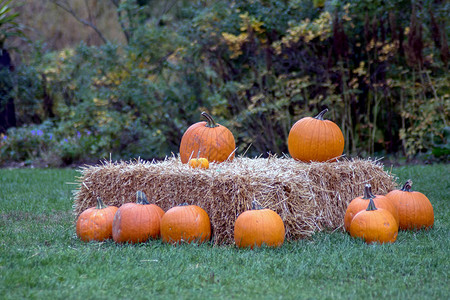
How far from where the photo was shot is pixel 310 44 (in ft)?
27.2

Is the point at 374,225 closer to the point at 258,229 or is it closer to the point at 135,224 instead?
the point at 258,229

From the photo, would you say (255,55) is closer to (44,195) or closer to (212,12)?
(212,12)

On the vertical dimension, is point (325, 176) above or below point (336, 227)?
above

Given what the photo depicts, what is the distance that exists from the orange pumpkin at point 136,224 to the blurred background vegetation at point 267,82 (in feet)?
14.7

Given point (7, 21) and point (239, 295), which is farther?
point (7, 21)

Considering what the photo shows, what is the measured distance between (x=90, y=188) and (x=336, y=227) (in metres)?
2.16

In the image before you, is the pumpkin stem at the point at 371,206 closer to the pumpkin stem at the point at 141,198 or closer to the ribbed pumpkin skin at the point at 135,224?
the ribbed pumpkin skin at the point at 135,224

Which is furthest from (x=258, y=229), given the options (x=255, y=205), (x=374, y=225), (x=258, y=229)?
(x=374, y=225)

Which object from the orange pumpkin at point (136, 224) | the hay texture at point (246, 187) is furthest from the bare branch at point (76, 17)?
the orange pumpkin at point (136, 224)

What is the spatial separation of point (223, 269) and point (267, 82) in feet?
19.6

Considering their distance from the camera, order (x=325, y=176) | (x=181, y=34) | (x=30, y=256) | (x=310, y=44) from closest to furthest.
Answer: (x=30, y=256) → (x=325, y=176) → (x=310, y=44) → (x=181, y=34)

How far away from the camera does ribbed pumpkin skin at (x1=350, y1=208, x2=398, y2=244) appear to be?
11.3ft

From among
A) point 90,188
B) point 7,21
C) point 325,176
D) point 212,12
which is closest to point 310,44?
point 212,12

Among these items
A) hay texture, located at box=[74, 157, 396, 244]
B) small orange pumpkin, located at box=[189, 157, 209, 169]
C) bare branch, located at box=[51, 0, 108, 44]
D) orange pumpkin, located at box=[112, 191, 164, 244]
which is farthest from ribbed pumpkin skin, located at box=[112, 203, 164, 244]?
bare branch, located at box=[51, 0, 108, 44]
